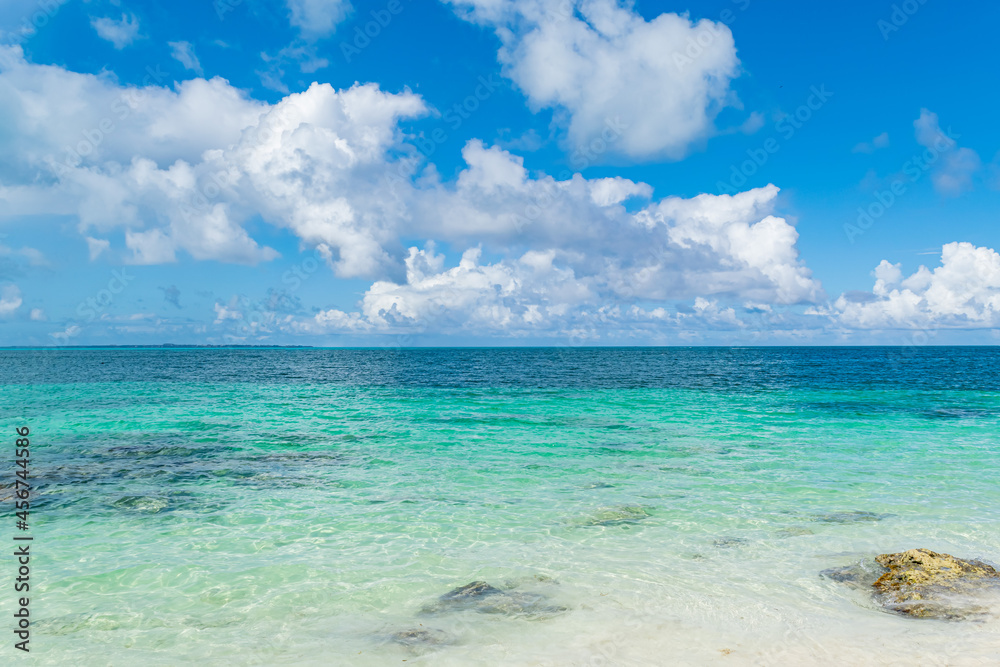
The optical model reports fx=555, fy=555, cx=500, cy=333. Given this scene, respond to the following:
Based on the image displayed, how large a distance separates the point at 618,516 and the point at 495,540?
3396mm

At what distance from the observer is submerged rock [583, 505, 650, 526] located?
13206mm

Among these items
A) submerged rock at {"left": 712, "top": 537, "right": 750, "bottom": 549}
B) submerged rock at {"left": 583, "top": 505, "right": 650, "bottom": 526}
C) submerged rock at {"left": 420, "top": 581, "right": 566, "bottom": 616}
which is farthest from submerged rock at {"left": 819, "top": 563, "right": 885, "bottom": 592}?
submerged rock at {"left": 420, "top": 581, "right": 566, "bottom": 616}

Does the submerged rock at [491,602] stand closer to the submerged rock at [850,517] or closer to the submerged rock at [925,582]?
the submerged rock at [925,582]

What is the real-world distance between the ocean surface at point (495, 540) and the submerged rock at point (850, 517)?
3.1 inches

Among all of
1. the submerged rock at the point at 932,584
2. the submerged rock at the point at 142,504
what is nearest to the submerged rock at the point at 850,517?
the submerged rock at the point at 932,584

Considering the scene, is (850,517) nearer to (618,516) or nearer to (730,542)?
(730,542)

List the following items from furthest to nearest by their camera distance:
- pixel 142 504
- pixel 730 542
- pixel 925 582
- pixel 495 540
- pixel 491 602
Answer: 1. pixel 142 504
2. pixel 495 540
3. pixel 730 542
4. pixel 925 582
5. pixel 491 602

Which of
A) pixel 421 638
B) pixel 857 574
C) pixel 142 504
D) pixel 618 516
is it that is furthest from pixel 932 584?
pixel 142 504

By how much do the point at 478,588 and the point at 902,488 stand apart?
1350 cm

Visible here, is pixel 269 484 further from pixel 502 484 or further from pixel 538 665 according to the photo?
pixel 538 665

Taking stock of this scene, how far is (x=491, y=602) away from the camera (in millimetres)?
9156

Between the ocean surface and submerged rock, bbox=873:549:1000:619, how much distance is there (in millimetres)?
391

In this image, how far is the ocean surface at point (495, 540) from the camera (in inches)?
314

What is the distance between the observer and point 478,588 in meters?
9.67
